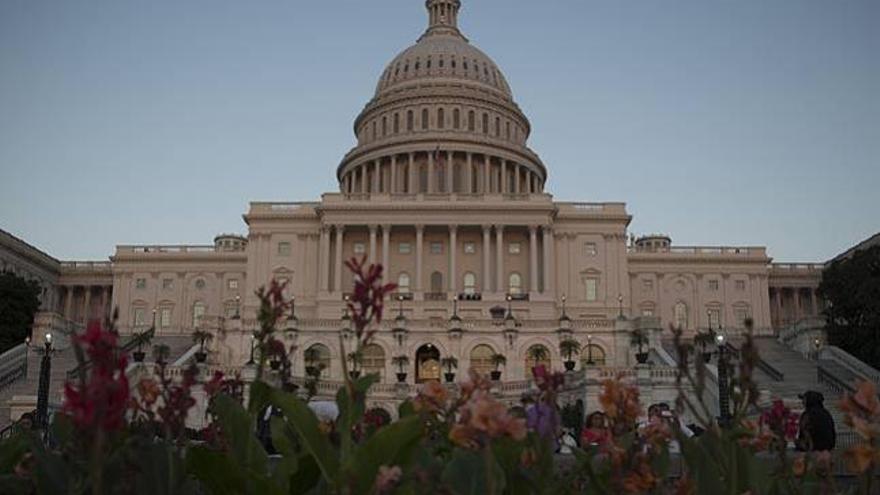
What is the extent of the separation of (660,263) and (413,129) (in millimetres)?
30864

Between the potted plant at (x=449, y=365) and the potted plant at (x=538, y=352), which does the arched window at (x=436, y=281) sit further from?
the potted plant at (x=449, y=365)

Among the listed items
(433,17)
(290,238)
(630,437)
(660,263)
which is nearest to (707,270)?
(660,263)

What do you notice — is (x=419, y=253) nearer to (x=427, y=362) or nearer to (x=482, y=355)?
(x=427, y=362)

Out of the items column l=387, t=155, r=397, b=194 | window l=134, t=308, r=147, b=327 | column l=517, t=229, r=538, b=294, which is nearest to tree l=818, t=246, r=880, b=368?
column l=517, t=229, r=538, b=294

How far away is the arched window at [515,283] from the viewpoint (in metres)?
81.8

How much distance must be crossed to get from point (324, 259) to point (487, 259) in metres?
14.2

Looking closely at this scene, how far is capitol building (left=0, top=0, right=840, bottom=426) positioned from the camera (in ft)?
199

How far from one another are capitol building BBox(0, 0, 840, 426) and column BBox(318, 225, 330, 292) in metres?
0.25

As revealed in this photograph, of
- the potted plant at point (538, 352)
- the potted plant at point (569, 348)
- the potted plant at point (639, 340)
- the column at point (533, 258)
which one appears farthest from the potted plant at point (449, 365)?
the column at point (533, 258)

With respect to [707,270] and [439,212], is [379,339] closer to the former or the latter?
[439,212]

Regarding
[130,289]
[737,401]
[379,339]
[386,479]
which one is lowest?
[386,479]

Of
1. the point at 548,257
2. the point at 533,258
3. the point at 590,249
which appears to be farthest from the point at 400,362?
the point at 590,249

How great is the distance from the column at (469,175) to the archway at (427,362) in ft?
128

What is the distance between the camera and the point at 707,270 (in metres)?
95.5
